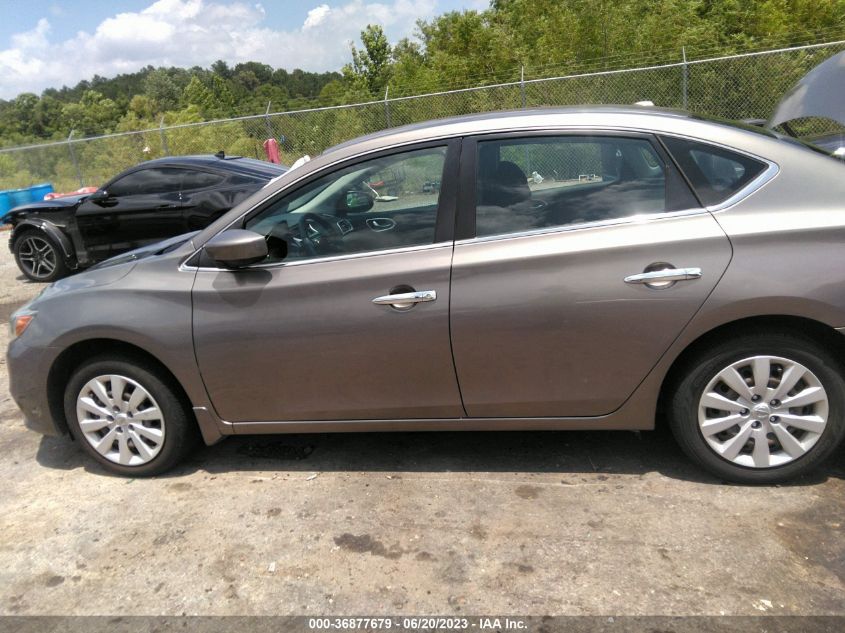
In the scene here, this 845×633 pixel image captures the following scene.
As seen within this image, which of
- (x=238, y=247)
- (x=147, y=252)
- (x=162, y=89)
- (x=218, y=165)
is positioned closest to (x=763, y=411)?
(x=238, y=247)

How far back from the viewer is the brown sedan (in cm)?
285

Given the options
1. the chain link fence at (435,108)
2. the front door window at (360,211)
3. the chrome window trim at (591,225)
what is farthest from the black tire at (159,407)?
the chain link fence at (435,108)

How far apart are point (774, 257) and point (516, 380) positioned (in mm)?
1195

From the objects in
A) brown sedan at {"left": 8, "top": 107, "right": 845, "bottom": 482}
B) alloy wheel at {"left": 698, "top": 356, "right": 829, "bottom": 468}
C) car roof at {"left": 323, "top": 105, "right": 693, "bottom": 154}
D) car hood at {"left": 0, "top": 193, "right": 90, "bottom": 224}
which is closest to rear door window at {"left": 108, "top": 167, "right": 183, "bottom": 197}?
car hood at {"left": 0, "top": 193, "right": 90, "bottom": 224}

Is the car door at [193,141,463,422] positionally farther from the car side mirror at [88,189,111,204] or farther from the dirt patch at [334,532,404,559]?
the car side mirror at [88,189,111,204]

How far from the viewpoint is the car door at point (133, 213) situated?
26.5 ft

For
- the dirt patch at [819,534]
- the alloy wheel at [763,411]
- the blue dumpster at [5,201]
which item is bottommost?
the dirt patch at [819,534]

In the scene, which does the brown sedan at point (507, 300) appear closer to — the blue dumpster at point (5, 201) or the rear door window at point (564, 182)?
the rear door window at point (564, 182)

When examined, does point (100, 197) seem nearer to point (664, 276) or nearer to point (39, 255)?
point (39, 255)

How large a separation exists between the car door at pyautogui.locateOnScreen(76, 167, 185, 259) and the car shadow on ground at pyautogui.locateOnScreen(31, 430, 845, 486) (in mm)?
4537

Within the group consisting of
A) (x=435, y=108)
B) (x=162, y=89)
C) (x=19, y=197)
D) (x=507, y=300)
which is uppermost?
(x=162, y=89)

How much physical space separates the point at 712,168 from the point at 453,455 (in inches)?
75.2

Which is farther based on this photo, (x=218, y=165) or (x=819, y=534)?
(x=218, y=165)

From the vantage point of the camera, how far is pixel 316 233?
3326mm
